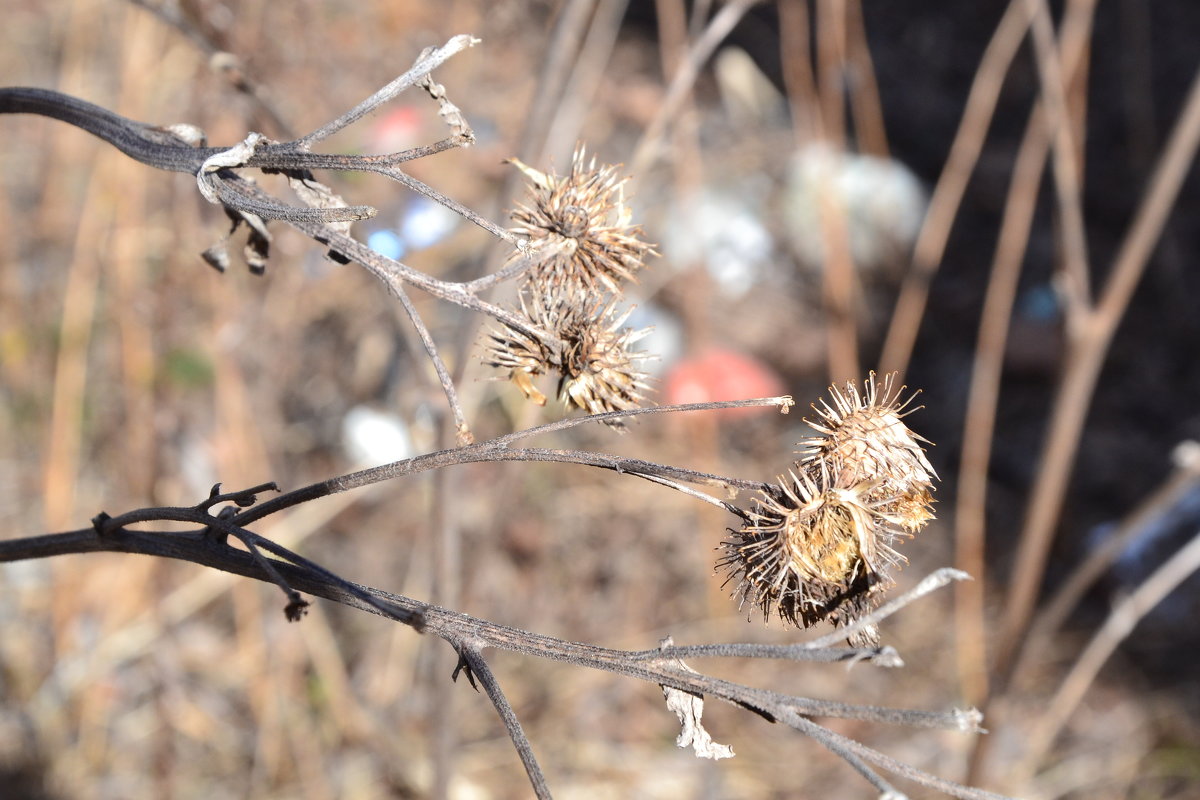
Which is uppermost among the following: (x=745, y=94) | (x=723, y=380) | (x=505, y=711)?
(x=745, y=94)

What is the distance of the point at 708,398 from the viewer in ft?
8.98

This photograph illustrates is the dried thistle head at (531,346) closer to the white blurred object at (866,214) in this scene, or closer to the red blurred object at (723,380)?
the red blurred object at (723,380)

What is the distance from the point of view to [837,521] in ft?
2.31

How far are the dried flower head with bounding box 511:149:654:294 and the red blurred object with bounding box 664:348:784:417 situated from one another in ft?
5.63

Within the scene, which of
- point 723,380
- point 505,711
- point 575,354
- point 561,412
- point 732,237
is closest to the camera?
point 505,711

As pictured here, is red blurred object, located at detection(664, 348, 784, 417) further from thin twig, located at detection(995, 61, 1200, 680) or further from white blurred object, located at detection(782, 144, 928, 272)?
thin twig, located at detection(995, 61, 1200, 680)

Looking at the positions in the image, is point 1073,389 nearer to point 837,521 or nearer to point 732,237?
point 837,521

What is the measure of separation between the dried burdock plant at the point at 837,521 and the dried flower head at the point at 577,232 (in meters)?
0.20

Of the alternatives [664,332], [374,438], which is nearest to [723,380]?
[664,332]

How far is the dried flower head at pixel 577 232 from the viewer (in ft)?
2.47

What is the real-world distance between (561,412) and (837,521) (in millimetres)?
948

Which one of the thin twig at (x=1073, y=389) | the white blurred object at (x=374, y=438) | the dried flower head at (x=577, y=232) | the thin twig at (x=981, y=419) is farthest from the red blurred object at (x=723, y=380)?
the dried flower head at (x=577, y=232)

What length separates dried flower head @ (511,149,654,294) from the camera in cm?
75

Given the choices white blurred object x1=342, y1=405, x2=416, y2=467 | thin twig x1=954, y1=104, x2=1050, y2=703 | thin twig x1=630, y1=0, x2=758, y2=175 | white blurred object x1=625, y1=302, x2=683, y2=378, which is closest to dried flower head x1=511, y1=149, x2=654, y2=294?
thin twig x1=630, y1=0, x2=758, y2=175
